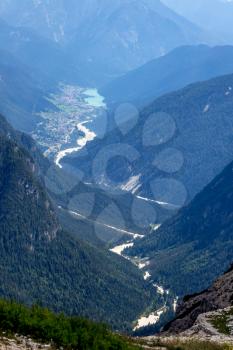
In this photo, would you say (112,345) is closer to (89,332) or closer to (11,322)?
(89,332)

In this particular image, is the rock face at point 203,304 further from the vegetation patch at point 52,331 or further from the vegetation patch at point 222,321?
the vegetation patch at point 52,331

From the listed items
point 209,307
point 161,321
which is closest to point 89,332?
point 209,307

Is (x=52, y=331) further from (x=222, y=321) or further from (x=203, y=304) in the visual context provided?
(x=203, y=304)

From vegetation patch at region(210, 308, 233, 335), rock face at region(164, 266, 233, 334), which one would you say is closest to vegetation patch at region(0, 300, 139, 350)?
vegetation patch at region(210, 308, 233, 335)

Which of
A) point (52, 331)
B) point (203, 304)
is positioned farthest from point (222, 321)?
point (52, 331)

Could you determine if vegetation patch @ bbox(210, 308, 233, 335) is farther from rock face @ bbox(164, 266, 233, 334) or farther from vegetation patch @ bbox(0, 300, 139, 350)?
vegetation patch @ bbox(0, 300, 139, 350)

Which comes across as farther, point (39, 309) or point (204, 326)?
point (204, 326)

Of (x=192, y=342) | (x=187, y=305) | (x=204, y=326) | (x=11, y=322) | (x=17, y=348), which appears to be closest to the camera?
(x=17, y=348)

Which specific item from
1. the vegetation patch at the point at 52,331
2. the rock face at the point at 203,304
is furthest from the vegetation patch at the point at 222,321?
the vegetation patch at the point at 52,331
